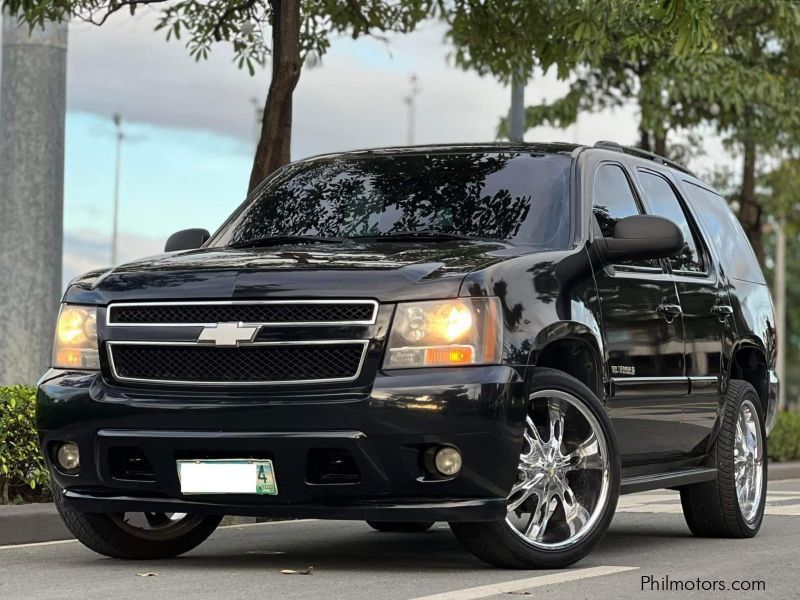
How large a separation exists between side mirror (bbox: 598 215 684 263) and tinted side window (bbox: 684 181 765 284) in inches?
70.5

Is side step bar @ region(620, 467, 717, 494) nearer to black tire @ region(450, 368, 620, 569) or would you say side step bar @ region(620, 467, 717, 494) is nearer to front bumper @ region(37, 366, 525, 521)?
black tire @ region(450, 368, 620, 569)

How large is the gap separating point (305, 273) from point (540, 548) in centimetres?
147

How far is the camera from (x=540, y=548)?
21.6 ft

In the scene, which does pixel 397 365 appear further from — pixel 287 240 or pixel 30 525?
pixel 30 525

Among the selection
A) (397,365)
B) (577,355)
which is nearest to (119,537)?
(397,365)

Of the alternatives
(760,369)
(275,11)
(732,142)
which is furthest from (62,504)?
(732,142)

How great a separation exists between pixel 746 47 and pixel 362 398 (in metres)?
13.8

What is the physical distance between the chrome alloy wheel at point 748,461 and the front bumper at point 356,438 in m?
2.88

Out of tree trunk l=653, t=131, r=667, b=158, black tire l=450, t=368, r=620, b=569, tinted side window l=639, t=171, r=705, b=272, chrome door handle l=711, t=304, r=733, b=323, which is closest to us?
black tire l=450, t=368, r=620, b=569

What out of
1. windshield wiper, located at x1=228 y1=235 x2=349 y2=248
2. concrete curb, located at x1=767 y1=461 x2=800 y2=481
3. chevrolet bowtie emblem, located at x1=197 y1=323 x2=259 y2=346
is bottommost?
concrete curb, located at x1=767 y1=461 x2=800 y2=481

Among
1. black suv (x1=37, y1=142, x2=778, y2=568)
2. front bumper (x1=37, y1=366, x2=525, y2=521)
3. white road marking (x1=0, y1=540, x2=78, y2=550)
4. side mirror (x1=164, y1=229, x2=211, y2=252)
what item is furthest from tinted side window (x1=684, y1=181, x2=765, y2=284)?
white road marking (x1=0, y1=540, x2=78, y2=550)

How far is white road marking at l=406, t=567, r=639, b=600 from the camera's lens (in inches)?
230

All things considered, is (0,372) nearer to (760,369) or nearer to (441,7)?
(441,7)

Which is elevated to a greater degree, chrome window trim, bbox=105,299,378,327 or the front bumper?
chrome window trim, bbox=105,299,378,327
